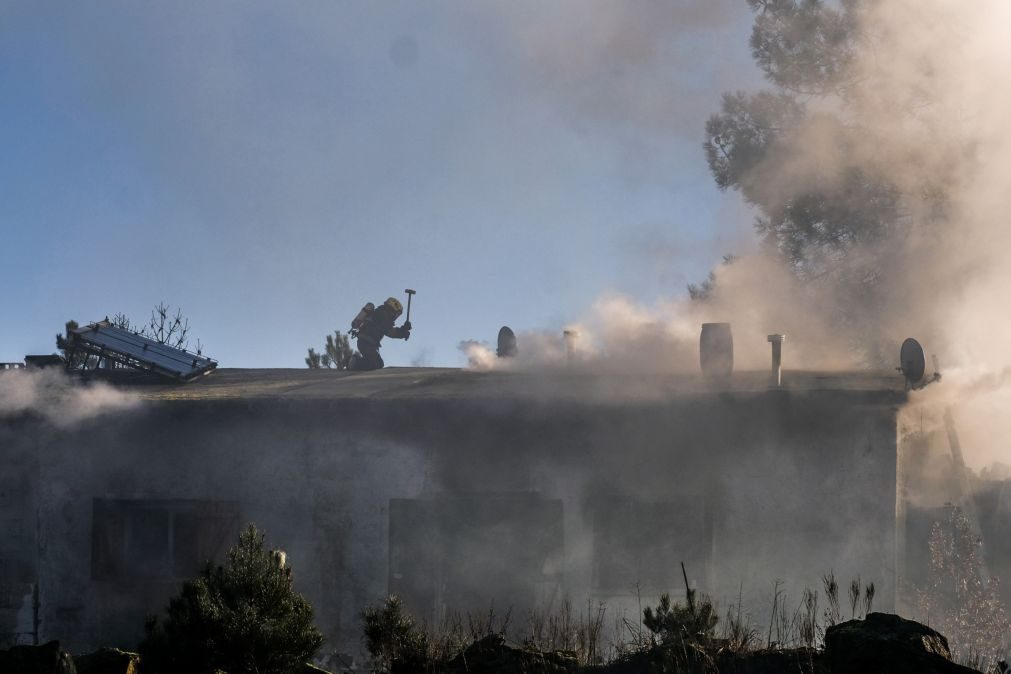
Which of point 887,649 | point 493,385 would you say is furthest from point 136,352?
point 887,649

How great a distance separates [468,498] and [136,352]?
5.17 m

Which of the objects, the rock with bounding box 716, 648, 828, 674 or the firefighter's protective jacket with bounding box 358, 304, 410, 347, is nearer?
the rock with bounding box 716, 648, 828, 674

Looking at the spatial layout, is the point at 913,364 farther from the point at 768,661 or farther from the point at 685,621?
the point at 768,661

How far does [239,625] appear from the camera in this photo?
793cm

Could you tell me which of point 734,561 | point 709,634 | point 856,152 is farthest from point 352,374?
point 856,152

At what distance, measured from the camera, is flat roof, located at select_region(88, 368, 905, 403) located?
1202 centimetres

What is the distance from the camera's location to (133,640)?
12062 millimetres

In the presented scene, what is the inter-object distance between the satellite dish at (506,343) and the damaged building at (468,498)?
4794 mm

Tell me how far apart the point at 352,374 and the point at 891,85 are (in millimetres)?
12946

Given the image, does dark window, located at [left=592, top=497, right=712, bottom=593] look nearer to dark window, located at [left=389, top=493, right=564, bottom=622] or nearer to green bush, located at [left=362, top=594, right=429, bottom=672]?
dark window, located at [left=389, top=493, right=564, bottom=622]

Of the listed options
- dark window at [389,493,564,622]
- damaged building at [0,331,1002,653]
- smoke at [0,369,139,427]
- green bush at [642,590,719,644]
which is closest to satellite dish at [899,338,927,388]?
damaged building at [0,331,1002,653]

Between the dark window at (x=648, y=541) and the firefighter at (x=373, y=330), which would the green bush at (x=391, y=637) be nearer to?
the dark window at (x=648, y=541)

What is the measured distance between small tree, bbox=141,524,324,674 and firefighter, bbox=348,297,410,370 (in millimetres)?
8540

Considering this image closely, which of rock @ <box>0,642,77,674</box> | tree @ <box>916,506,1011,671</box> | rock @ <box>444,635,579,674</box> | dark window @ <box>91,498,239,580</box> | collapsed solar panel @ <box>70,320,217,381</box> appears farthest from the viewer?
collapsed solar panel @ <box>70,320,217,381</box>
